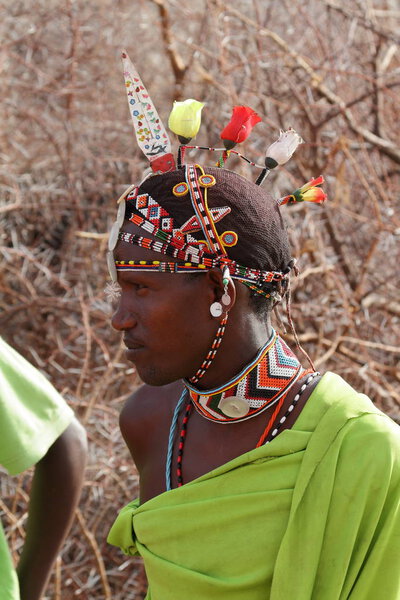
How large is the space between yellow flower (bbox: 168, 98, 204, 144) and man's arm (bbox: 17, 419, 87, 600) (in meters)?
1.01

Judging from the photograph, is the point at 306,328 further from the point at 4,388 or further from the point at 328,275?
the point at 4,388

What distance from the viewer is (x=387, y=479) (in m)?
1.68

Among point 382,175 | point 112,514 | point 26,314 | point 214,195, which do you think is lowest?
point 112,514

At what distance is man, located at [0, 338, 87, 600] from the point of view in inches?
90.7

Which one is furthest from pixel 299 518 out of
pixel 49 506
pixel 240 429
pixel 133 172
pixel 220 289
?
pixel 133 172

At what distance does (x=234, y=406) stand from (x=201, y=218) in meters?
0.45

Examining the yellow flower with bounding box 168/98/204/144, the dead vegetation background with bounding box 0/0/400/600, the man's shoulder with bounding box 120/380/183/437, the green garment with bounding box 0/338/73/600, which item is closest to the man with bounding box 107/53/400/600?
the yellow flower with bounding box 168/98/204/144

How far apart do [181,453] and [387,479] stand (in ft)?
1.86

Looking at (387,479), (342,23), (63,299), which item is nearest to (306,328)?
(63,299)

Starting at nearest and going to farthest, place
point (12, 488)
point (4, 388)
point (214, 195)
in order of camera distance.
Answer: point (214, 195)
point (4, 388)
point (12, 488)

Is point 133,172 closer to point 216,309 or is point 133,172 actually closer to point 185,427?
point 185,427

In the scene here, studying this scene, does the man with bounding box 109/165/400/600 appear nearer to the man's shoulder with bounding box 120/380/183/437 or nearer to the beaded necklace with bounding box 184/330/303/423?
the beaded necklace with bounding box 184/330/303/423

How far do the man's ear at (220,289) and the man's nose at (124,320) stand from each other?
20 centimetres

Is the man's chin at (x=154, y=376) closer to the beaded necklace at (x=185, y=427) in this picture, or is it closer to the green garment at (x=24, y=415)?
the beaded necklace at (x=185, y=427)
